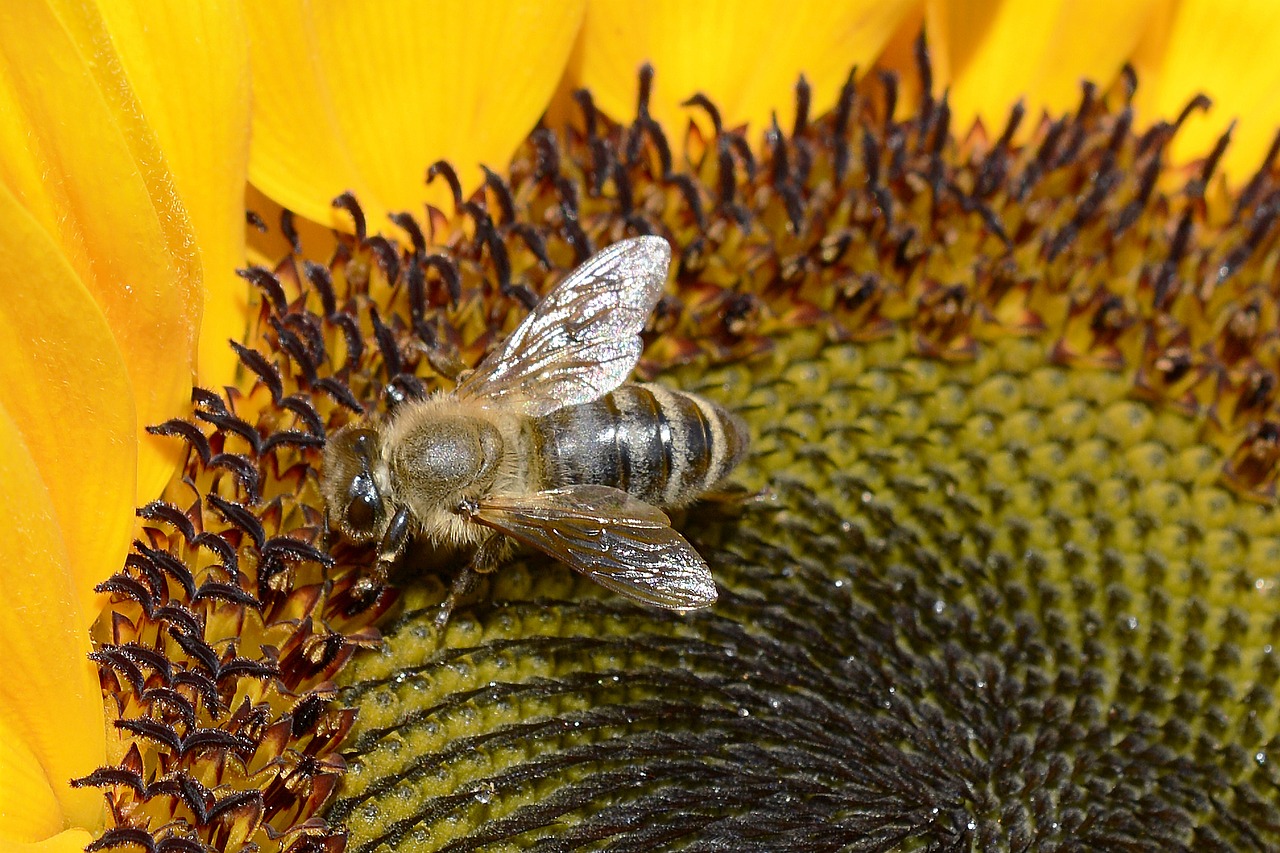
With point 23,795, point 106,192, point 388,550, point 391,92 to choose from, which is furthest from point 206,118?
point 23,795

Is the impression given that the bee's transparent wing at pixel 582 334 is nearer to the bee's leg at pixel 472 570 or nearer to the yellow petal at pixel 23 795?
the bee's leg at pixel 472 570

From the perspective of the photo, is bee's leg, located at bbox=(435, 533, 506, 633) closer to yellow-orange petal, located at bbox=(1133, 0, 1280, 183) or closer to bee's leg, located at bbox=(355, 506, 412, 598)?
bee's leg, located at bbox=(355, 506, 412, 598)

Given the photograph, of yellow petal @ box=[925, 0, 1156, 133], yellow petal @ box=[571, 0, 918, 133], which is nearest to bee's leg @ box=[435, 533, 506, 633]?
yellow petal @ box=[571, 0, 918, 133]

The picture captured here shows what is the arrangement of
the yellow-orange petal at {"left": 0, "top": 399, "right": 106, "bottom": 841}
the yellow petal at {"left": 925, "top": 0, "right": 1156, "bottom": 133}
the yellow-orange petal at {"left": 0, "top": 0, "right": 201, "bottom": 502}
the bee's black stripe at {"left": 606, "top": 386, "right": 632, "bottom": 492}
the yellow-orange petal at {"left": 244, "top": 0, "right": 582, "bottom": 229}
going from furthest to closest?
the yellow petal at {"left": 925, "top": 0, "right": 1156, "bottom": 133}, the yellow-orange petal at {"left": 244, "top": 0, "right": 582, "bottom": 229}, the bee's black stripe at {"left": 606, "top": 386, "right": 632, "bottom": 492}, the yellow-orange petal at {"left": 0, "top": 0, "right": 201, "bottom": 502}, the yellow-orange petal at {"left": 0, "top": 399, "right": 106, "bottom": 841}

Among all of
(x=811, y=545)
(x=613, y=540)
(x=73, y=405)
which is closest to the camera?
(x=73, y=405)

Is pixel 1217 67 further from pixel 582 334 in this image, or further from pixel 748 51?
pixel 582 334

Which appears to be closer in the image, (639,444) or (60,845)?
(60,845)
